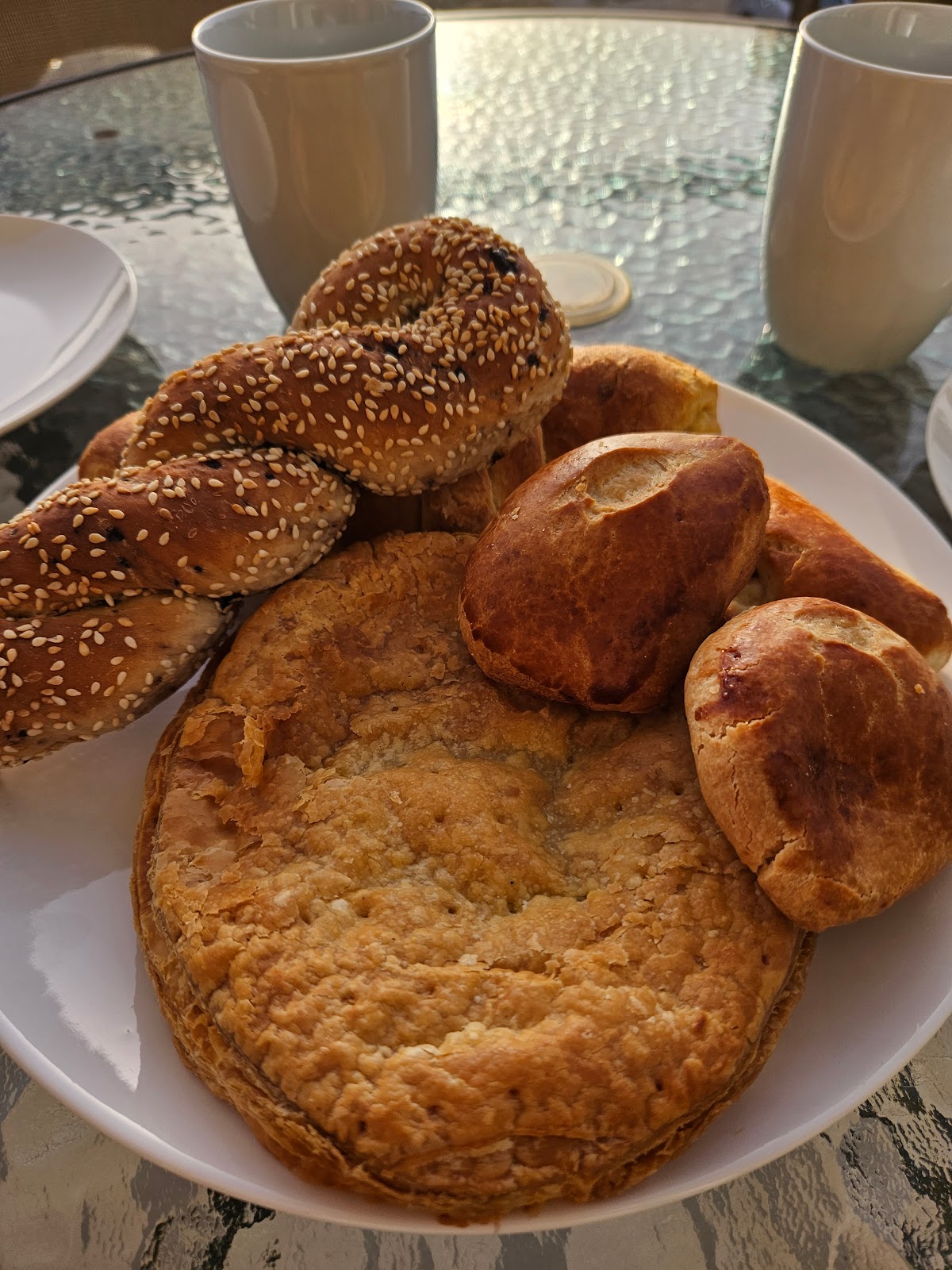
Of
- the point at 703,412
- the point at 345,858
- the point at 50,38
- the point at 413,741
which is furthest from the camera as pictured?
the point at 50,38

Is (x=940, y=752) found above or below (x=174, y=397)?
below

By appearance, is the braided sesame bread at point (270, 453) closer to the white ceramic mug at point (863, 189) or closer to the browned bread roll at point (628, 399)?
the browned bread roll at point (628, 399)

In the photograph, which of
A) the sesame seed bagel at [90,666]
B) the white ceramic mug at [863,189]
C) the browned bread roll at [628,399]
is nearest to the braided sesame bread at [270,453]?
the sesame seed bagel at [90,666]

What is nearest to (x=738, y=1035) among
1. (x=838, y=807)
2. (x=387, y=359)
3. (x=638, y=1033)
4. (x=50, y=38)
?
(x=638, y=1033)

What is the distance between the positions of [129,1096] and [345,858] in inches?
10.9

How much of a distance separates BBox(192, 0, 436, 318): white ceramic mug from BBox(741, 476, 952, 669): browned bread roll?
37.6 inches

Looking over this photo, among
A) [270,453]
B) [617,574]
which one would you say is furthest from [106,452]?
[617,574]

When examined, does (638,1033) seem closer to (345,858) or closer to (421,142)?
(345,858)

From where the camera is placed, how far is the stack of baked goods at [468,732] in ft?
2.64

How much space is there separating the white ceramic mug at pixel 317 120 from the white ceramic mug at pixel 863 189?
634 millimetres

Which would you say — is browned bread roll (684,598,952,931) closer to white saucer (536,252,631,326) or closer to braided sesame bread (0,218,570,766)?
braided sesame bread (0,218,570,766)

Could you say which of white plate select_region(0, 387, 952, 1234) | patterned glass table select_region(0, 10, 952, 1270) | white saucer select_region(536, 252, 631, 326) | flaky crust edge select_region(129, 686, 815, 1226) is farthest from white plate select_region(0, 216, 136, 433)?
flaky crust edge select_region(129, 686, 815, 1226)

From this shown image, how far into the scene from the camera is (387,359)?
3.83ft

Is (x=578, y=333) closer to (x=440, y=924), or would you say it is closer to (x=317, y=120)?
(x=317, y=120)
